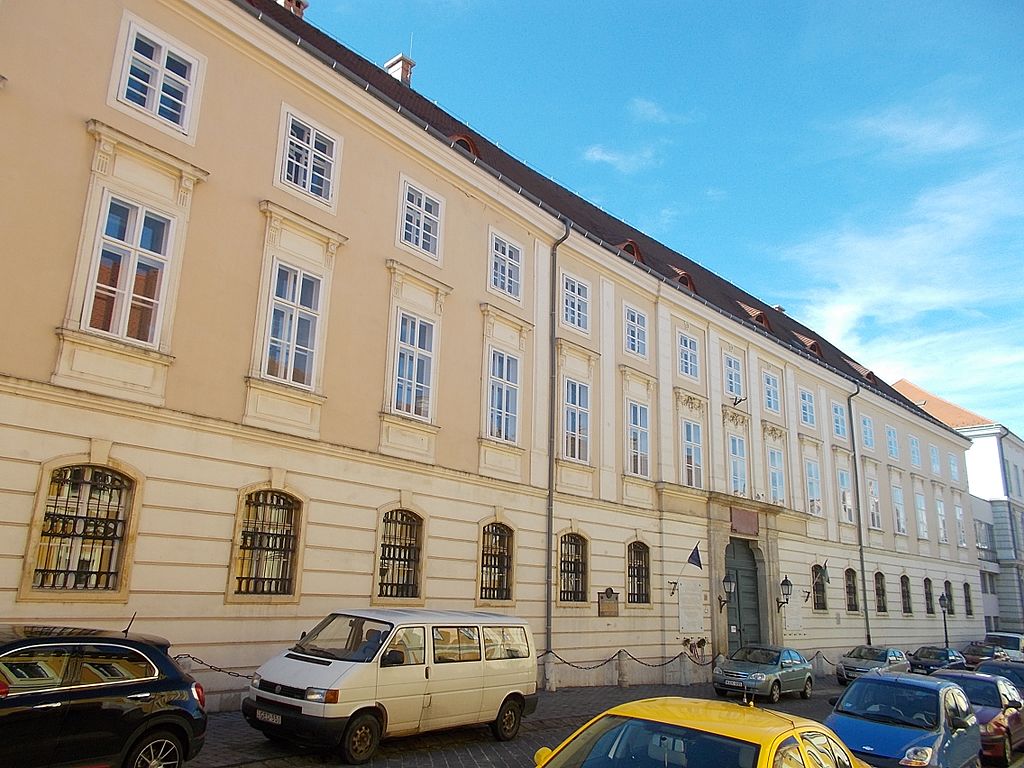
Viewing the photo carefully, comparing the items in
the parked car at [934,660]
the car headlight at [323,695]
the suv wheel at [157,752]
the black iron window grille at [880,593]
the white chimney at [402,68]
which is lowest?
the parked car at [934,660]

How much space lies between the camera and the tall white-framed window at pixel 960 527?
141 feet

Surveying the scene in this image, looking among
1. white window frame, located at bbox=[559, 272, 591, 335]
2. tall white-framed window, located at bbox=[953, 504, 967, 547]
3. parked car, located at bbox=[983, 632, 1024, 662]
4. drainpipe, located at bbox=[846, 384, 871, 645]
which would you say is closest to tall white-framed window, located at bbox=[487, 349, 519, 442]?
white window frame, located at bbox=[559, 272, 591, 335]

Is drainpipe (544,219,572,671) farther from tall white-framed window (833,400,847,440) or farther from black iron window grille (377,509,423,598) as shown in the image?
tall white-framed window (833,400,847,440)

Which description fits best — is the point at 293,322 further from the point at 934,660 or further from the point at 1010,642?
the point at 1010,642

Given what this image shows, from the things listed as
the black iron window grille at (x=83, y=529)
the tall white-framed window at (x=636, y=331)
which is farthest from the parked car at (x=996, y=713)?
the black iron window grille at (x=83, y=529)

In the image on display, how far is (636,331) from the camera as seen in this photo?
968 inches

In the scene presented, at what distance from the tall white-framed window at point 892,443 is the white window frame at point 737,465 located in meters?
13.9

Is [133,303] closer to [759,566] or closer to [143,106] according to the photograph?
[143,106]

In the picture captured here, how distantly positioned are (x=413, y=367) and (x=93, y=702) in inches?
404

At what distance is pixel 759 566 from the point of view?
28.1 meters

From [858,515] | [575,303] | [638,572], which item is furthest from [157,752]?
[858,515]

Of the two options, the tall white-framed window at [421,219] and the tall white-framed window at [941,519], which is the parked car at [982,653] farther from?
the tall white-framed window at [421,219]

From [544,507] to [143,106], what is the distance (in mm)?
12190

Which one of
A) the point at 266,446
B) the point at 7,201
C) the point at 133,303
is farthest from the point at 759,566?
the point at 7,201
